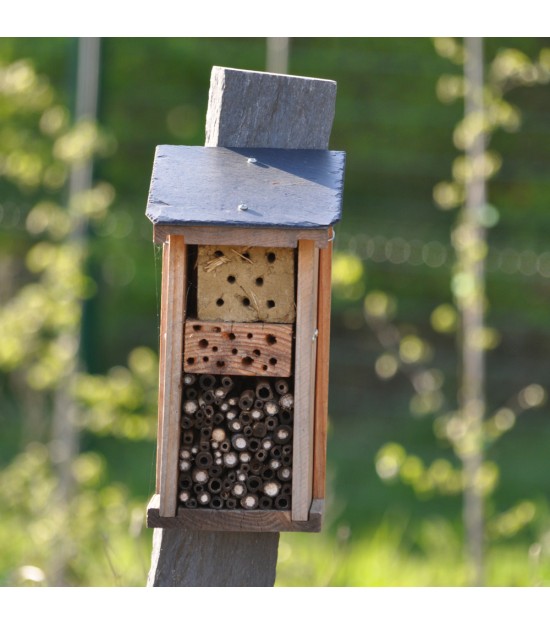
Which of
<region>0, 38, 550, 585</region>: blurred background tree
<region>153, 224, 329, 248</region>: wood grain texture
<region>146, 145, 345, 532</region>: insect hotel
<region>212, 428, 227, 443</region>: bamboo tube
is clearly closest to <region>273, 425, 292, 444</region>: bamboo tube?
<region>146, 145, 345, 532</region>: insect hotel

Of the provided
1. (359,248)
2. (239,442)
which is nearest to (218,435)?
(239,442)

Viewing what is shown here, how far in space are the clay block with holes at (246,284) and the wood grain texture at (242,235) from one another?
3.5 inches

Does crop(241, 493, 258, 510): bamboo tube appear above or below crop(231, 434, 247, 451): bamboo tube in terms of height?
below

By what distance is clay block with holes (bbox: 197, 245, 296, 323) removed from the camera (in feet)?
6.51

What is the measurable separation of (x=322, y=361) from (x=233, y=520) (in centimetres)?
38

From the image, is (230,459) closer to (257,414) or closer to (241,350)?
(257,414)

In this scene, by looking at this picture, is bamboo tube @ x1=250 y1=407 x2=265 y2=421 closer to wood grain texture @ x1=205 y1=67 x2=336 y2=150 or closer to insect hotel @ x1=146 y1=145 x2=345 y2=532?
insect hotel @ x1=146 y1=145 x2=345 y2=532

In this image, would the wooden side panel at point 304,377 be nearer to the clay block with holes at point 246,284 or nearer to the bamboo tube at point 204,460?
the clay block with holes at point 246,284

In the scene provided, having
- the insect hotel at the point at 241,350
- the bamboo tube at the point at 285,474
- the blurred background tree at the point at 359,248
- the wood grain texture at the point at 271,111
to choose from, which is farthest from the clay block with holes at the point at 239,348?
the blurred background tree at the point at 359,248

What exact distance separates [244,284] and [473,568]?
2.34 meters

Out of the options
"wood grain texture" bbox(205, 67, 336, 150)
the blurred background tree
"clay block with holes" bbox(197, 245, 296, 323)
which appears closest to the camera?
"clay block with holes" bbox(197, 245, 296, 323)

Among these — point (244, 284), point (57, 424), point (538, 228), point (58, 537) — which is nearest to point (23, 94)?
point (57, 424)

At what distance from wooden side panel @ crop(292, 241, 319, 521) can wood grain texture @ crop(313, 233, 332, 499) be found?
0.12 ft

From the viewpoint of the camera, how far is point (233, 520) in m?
2.00
